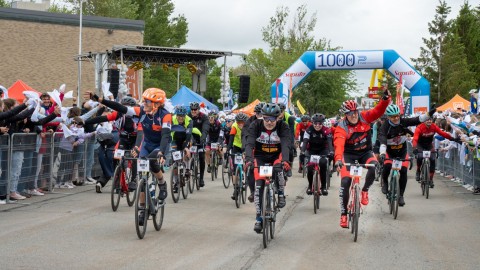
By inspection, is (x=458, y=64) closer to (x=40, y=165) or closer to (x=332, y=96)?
(x=332, y=96)

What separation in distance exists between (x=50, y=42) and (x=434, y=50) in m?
37.3

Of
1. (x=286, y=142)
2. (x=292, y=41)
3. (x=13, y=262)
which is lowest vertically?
(x=13, y=262)

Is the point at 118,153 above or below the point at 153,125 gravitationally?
below

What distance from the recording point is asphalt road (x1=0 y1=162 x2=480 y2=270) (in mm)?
9180

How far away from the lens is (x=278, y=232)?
1191 centimetres

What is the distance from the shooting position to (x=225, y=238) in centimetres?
1108

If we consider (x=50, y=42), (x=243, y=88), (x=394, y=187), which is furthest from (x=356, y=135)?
(x=50, y=42)

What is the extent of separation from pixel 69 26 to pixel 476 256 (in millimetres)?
52604

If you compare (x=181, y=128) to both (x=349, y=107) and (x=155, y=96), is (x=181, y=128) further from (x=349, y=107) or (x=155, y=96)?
(x=349, y=107)

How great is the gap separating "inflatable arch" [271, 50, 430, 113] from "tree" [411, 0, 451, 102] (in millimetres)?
46081

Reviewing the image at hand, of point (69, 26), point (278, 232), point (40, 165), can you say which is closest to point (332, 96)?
point (69, 26)

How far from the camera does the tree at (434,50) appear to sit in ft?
256

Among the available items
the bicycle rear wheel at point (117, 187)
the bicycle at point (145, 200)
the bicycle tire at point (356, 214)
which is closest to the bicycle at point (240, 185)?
the bicycle rear wheel at point (117, 187)

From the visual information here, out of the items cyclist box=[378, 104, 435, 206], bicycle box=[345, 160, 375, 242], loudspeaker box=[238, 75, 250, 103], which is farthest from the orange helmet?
loudspeaker box=[238, 75, 250, 103]
